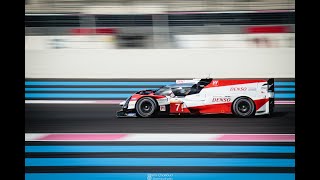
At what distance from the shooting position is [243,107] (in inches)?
198

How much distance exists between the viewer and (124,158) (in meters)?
3.99

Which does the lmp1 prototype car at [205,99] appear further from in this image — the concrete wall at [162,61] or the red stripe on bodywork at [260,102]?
the concrete wall at [162,61]

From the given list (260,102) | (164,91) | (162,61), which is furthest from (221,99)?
(162,61)

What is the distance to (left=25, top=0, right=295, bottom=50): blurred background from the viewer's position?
482 centimetres

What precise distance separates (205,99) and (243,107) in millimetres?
466

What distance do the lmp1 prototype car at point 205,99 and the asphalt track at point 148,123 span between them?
10cm

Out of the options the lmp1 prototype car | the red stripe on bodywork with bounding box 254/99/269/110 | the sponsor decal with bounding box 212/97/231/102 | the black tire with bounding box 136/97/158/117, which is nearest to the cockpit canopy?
the lmp1 prototype car

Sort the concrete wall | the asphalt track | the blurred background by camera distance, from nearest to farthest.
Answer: the concrete wall → the asphalt track → the blurred background

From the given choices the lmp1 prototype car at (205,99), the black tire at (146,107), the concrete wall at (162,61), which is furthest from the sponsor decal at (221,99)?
the black tire at (146,107)

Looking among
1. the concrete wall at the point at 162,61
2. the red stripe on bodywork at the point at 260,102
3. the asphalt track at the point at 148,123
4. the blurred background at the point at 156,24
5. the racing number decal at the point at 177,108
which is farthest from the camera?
the racing number decal at the point at 177,108

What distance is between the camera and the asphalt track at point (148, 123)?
14.9 ft

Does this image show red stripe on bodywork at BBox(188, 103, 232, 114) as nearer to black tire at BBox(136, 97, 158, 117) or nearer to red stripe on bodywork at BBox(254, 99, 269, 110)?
red stripe on bodywork at BBox(254, 99, 269, 110)
